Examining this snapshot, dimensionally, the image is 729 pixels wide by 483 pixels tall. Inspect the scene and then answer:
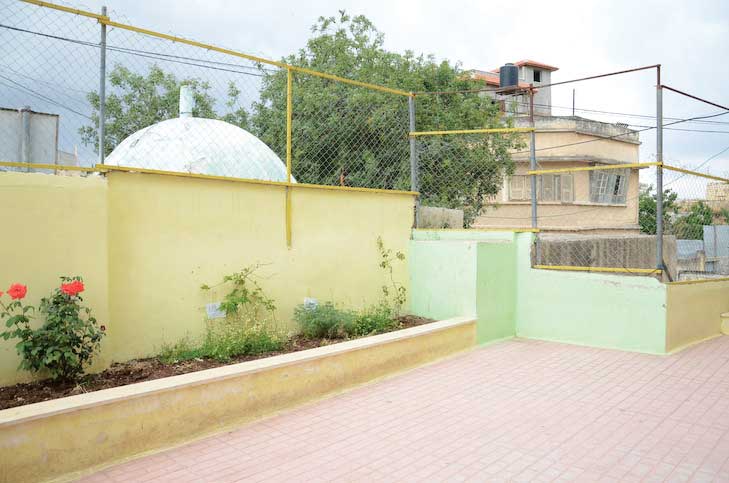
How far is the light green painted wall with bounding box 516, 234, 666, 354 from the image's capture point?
259 inches

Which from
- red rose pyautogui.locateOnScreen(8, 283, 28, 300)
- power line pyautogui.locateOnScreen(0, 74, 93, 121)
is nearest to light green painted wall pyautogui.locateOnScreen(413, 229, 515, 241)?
power line pyautogui.locateOnScreen(0, 74, 93, 121)

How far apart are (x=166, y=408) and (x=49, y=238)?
174cm

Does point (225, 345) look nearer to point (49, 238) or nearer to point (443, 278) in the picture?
point (49, 238)

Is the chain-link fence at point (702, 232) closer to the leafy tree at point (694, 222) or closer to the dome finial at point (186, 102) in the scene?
the leafy tree at point (694, 222)

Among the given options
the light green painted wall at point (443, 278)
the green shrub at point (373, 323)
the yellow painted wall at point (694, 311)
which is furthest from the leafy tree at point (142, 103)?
the yellow painted wall at point (694, 311)

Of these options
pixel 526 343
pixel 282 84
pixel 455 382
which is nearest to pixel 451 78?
pixel 282 84

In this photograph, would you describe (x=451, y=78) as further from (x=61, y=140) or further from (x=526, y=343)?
(x=61, y=140)

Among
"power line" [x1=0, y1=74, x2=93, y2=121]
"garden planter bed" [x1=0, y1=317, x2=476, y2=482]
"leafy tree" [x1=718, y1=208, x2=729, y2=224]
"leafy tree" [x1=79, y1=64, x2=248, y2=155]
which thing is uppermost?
"leafy tree" [x1=79, y1=64, x2=248, y2=155]

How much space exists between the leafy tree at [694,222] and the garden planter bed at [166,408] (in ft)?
16.4

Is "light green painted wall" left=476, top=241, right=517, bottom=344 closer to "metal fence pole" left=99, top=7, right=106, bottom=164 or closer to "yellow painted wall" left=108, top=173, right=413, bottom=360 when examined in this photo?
"yellow painted wall" left=108, top=173, right=413, bottom=360

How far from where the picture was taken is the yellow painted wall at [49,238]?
4.24 metres

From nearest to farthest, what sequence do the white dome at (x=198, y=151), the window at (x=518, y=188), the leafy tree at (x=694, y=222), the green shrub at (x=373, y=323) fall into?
1. the green shrub at (x=373, y=323)
2. the white dome at (x=198, y=151)
3. the leafy tree at (x=694, y=222)
4. the window at (x=518, y=188)

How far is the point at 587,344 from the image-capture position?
7004mm

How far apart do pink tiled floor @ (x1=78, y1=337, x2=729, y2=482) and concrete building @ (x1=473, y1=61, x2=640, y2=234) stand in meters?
11.7
